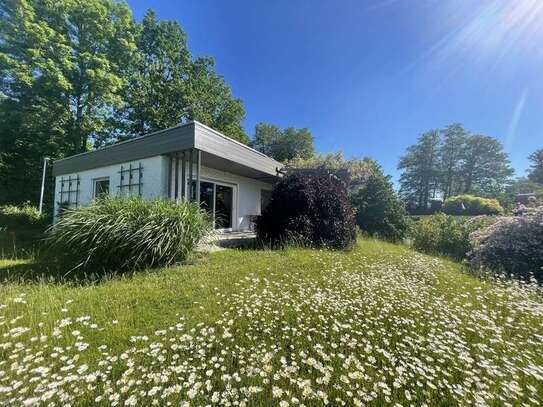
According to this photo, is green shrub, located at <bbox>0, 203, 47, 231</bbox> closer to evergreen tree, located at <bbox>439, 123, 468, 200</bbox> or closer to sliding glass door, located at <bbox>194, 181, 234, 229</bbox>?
sliding glass door, located at <bbox>194, 181, 234, 229</bbox>

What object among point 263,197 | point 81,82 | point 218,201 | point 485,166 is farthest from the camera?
point 485,166

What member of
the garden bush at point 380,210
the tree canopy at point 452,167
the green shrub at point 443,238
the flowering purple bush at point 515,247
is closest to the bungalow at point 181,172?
the garden bush at point 380,210

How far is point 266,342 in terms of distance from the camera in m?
2.08

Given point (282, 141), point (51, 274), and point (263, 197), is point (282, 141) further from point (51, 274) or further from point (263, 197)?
point (51, 274)

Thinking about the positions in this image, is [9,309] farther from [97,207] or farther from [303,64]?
[303,64]

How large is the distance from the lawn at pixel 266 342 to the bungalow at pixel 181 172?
3.22m

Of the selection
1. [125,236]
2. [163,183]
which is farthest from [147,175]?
[125,236]

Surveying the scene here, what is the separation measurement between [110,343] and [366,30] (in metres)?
9.21

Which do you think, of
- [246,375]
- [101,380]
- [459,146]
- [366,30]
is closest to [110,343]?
[101,380]

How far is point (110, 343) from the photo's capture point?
203 cm

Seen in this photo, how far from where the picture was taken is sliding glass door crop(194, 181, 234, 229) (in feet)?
25.7

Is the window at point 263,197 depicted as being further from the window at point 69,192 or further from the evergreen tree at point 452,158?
the evergreen tree at point 452,158

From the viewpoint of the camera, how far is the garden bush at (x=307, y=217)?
20.2ft

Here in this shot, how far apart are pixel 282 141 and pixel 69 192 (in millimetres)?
20509
